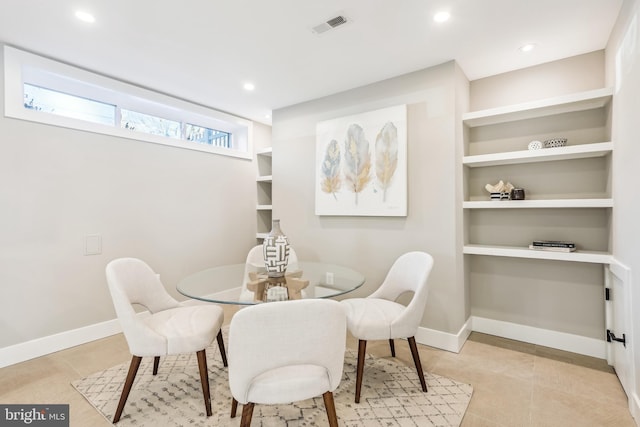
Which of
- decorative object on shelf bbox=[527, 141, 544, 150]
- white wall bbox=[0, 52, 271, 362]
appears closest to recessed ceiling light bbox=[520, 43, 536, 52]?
decorative object on shelf bbox=[527, 141, 544, 150]

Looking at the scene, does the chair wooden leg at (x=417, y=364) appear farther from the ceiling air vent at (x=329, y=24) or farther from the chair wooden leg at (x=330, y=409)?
the ceiling air vent at (x=329, y=24)

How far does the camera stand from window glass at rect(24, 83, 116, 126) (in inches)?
108

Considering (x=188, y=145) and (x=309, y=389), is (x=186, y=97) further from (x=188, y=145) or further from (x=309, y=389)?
(x=309, y=389)

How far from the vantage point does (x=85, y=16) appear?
2105mm

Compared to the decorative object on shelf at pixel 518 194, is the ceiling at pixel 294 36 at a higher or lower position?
higher

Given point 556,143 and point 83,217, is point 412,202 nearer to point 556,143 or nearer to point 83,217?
point 556,143

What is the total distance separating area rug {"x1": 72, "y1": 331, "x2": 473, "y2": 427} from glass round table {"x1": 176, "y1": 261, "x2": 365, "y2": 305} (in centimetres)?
69

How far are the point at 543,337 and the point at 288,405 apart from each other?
2.39 m

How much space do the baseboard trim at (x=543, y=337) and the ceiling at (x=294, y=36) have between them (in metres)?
2.43

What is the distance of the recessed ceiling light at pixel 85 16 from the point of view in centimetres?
207

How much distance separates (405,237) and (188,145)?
9.18 feet

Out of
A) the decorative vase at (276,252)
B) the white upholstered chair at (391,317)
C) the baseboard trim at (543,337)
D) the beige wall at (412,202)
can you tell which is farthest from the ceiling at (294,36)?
the baseboard trim at (543,337)

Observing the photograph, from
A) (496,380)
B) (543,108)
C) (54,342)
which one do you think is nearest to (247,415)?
(496,380)

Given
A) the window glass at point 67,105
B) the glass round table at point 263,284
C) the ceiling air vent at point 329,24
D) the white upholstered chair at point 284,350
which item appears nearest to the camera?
the white upholstered chair at point 284,350
